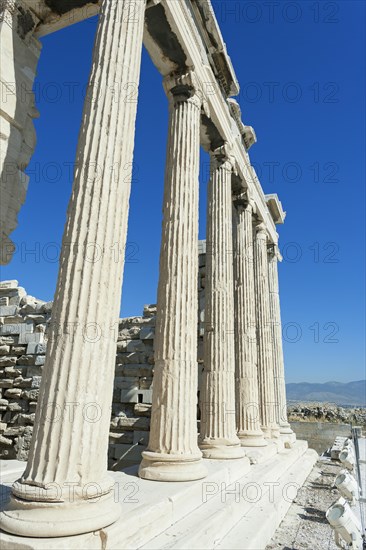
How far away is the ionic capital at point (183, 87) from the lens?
11.0 meters

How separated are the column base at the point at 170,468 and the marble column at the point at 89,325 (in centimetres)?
255

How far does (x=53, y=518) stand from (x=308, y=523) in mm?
6784

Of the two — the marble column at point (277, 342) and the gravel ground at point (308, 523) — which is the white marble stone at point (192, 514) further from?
the marble column at point (277, 342)

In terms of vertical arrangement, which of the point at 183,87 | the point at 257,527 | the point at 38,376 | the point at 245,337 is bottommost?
the point at 257,527

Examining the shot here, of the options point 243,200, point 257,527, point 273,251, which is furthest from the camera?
point 273,251

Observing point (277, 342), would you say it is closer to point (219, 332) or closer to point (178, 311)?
point (219, 332)

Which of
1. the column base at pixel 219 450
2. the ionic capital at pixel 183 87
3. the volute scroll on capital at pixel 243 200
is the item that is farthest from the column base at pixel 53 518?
the volute scroll on capital at pixel 243 200

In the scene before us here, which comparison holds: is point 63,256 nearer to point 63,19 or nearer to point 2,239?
point 2,239

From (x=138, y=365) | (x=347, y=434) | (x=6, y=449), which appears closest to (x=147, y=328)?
(x=138, y=365)

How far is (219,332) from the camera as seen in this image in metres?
12.2

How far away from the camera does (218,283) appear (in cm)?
1275

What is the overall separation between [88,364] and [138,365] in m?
10.6

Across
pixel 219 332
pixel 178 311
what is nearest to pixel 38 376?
pixel 219 332

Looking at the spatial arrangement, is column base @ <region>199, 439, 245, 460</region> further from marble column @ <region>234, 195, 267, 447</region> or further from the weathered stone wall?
the weathered stone wall
